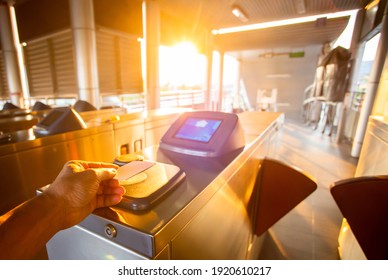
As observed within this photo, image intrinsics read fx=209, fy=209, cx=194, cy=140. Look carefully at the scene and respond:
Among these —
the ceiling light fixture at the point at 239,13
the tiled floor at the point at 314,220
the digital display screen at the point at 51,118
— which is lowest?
the tiled floor at the point at 314,220

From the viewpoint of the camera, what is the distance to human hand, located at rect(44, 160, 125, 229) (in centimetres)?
43

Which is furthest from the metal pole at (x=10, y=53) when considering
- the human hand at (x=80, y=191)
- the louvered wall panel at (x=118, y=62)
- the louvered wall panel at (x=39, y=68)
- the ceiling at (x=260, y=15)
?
the human hand at (x=80, y=191)

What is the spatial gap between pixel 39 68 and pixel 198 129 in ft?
15.9

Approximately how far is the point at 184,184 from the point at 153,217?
0.17m

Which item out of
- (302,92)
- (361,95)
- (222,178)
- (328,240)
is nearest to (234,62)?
(302,92)

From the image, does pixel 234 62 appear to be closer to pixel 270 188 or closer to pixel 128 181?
pixel 270 188

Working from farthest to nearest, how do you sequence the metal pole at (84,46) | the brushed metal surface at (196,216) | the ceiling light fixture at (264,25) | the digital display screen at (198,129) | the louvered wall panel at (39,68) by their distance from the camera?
the ceiling light fixture at (264,25)
the louvered wall panel at (39,68)
the metal pole at (84,46)
the digital display screen at (198,129)
the brushed metal surface at (196,216)

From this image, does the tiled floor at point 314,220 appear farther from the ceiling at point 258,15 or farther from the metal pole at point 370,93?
the ceiling at point 258,15

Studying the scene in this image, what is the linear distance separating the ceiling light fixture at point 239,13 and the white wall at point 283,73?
15.9ft

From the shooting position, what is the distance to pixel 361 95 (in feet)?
12.7

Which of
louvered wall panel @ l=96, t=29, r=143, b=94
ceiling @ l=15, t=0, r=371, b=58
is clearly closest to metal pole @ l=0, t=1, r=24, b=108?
ceiling @ l=15, t=0, r=371, b=58

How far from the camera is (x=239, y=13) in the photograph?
4395 millimetres

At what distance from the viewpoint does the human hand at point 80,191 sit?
1.42ft

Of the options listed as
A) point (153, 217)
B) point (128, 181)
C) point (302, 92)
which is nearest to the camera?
point (153, 217)
